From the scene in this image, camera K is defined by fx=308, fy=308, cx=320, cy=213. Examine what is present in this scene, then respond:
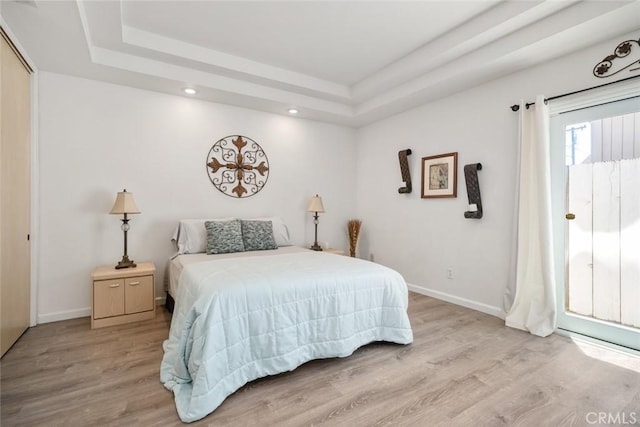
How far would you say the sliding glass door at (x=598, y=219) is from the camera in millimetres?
2463

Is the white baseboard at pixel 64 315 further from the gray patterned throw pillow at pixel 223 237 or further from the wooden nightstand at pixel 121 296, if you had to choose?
the gray patterned throw pillow at pixel 223 237

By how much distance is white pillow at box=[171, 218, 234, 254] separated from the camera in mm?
3434

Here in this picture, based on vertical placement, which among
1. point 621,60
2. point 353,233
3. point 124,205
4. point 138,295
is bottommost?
point 138,295

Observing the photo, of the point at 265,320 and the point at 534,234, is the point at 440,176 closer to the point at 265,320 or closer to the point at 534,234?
the point at 534,234

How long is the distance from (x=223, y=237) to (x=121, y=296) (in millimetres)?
1098

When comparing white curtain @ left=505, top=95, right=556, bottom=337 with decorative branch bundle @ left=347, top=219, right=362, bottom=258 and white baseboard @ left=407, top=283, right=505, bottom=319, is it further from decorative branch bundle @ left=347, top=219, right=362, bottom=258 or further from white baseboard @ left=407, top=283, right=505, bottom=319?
decorative branch bundle @ left=347, top=219, right=362, bottom=258

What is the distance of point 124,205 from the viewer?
10.1ft

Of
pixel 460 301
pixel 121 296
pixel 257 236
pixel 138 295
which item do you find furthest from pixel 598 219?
pixel 121 296

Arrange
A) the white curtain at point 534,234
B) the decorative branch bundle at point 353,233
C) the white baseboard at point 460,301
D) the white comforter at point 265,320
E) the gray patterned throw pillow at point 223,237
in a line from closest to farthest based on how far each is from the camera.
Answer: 1. the white comforter at point 265,320
2. the white curtain at point 534,234
3. the white baseboard at point 460,301
4. the gray patterned throw pillow at point 223,237
5. the decorative branch bundle at point 353,233

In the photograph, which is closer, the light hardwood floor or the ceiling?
the light hardwood floor

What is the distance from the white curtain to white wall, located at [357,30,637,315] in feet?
0.52

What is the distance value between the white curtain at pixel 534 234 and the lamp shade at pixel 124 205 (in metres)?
3.83

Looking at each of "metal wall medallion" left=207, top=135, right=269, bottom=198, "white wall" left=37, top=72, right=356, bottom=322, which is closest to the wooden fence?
"white wall" left=37, top=72, right=356, bottom=322

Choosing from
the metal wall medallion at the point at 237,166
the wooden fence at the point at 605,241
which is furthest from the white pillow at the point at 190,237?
the wooden fence at the point at 605,241
